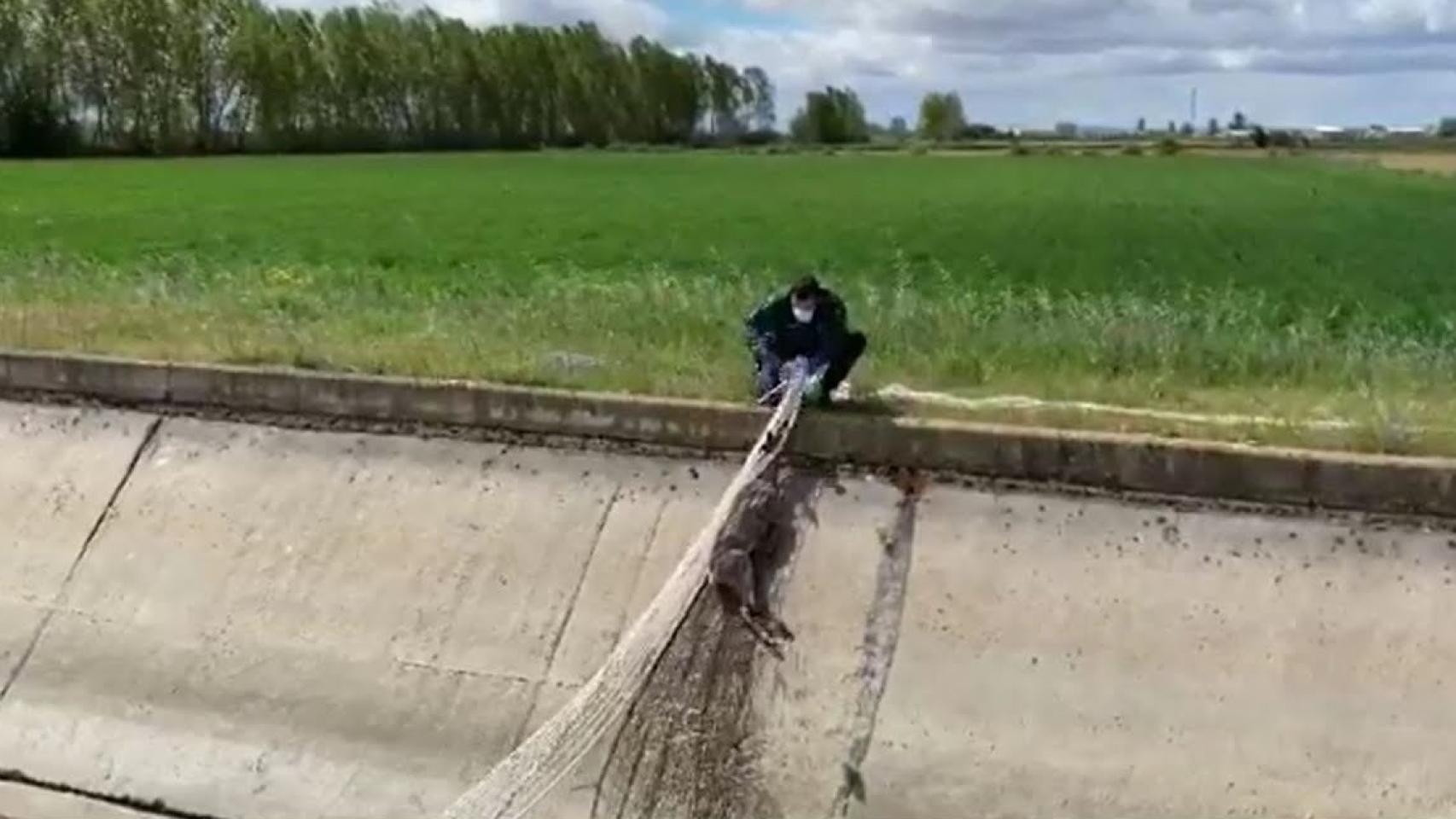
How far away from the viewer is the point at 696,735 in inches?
273

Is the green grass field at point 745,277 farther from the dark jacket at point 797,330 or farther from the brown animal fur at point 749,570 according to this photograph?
the brown animal fur at point 749,570

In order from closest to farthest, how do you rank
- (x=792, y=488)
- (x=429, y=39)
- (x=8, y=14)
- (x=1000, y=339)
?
(x=792, y=488), (x=1000, y=339), (x=8, y=14), (x=429, y=39)

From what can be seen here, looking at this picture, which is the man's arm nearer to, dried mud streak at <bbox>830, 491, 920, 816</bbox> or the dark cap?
the dark cap

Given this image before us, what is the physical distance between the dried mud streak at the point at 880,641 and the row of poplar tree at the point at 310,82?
8372 cm

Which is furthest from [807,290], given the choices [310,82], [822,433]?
[310,82]

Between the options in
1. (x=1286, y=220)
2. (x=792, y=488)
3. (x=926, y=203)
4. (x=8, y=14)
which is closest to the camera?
(x=792, y=488)

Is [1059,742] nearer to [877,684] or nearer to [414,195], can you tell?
[877,684]

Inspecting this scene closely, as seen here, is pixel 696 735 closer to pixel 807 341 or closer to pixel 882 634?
pixel 882 634

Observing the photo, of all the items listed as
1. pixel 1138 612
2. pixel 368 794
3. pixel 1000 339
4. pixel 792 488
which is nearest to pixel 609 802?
pixel 368 794

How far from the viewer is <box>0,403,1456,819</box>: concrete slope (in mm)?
6359

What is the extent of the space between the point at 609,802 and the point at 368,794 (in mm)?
1073

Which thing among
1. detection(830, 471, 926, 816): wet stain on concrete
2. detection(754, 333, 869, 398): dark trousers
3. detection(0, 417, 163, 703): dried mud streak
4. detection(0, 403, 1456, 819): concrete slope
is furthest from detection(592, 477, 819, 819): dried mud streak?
detection(0, 417, 163, 703): dried mud streak

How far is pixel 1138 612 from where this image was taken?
6.65 meters

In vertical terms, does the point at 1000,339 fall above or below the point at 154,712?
above
